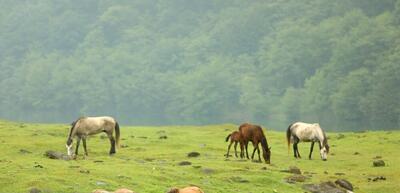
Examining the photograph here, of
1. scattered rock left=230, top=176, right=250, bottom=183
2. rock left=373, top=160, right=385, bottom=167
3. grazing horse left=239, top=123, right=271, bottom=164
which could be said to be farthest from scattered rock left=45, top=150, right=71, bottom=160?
rock left=373, top=160, right=385, bottom=167

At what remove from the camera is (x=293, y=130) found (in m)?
44.1

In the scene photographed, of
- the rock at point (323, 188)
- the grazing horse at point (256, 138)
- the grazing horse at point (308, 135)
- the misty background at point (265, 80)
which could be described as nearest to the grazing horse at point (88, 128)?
the grazing horse at point (256, 138)

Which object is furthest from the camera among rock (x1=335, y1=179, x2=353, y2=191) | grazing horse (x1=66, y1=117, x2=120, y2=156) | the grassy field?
grazing horse (x1=66, y1=117, x2=120, y2=156)

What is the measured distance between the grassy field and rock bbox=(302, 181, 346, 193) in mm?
464

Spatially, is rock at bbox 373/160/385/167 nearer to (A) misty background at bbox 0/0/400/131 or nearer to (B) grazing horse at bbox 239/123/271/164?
(B) grazing horse at bbox 239/123/271/164

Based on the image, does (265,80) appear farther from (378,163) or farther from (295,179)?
(295,179)

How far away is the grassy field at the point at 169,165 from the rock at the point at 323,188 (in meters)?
0.46

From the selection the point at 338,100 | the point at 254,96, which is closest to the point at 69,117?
the point at 254,96

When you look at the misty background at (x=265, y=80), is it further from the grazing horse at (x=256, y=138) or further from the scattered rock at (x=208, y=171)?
the scattered rock at (x=208, y=171)

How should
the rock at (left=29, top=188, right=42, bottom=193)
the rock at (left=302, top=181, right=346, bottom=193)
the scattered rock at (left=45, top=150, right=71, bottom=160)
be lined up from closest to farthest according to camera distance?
1. the rock at (left=29, top=188, right=42, bottom=193)
2. the rock at (left=302, top=181, right=346, bottom=193)
3. the scattered rock at (left=45, top=150, right=71, bottom=160)

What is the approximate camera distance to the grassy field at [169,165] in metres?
28.3

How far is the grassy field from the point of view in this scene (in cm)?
2833

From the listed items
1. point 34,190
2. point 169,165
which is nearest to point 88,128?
point 169,165

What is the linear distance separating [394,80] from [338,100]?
1218cm
